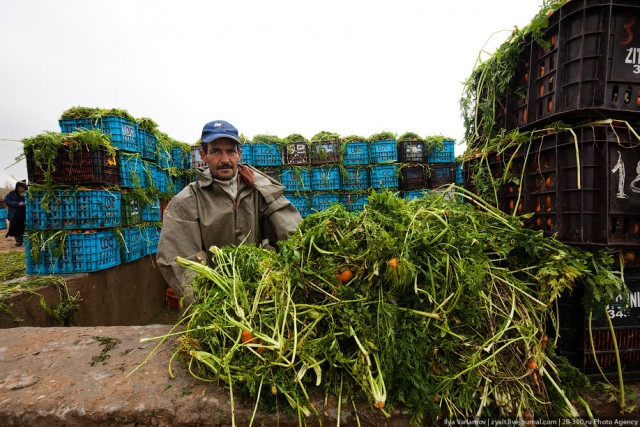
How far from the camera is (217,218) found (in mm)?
3334

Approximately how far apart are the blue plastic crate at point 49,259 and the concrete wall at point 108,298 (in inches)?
7.9

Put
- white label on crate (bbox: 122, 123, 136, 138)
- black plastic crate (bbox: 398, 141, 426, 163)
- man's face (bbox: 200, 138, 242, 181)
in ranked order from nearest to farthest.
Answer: man's face (bbox: 200, 138, 242, 181)
white label on crate (bbox: 122, 123, 136, 138)
black plastic crate (bbox: 398, 141, 426, 163)

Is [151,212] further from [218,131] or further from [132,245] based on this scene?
[218,131]

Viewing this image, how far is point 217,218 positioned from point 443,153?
25.4ft

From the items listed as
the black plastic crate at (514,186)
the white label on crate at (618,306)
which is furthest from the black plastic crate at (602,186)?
the white label on crate at (618,306)

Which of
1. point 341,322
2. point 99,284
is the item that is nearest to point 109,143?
point 99,284

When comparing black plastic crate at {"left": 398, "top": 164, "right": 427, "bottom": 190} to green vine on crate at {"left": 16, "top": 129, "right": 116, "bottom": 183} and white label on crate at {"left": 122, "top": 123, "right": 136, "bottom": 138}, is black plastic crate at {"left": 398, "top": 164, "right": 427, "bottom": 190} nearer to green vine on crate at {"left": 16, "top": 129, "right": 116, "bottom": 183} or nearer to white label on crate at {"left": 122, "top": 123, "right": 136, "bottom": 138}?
white label on crate at {"left": 122, "top": 123, "right": 136, "bottom": 138}

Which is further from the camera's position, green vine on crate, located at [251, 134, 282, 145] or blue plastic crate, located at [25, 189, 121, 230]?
green vine on crate, located at [251, 134, 282, 145]

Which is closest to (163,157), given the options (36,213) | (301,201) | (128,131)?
(128,131)

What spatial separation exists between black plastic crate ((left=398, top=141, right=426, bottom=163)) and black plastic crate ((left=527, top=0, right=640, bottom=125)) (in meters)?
6.96

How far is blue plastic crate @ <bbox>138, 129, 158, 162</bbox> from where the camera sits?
6.08 m

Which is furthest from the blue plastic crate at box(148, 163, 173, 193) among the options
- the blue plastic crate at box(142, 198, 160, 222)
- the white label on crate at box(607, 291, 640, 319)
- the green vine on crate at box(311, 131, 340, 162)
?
the white label on crate at box(607, 291, 640, 319)

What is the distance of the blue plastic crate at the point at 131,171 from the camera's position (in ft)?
17.4

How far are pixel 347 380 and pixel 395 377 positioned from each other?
255 mm
